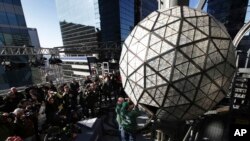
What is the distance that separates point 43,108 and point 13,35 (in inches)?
955

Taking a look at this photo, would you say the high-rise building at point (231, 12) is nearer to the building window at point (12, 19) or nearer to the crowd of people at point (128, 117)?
the crowd of people at point (128, 117)

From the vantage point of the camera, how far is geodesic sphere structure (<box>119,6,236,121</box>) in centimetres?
167

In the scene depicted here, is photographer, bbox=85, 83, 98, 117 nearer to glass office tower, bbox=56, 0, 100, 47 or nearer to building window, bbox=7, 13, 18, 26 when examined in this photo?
building window, bbox=7, 13, 18, 26

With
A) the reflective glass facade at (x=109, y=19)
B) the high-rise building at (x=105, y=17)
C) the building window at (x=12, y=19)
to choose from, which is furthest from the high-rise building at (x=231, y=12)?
the building window at (x=12, y=19)

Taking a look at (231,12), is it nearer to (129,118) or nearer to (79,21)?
(129,118)

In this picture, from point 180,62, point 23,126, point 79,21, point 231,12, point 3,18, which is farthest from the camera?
point 79,21

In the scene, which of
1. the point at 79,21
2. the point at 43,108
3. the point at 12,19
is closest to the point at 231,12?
the point at 43,108

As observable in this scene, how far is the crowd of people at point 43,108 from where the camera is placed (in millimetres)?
4410

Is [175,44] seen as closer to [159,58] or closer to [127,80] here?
[159,58]

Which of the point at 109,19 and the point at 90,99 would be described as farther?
the point at 109,19

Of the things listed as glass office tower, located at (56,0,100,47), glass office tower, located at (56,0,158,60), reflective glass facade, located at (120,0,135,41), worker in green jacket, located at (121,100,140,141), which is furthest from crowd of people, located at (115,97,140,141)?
reflective glass facade, located at (120,0,135,41)

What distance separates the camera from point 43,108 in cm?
571

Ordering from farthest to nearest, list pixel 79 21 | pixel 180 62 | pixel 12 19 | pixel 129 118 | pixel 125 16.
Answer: pixel 79 21 → pixel 125 16 → pixel 12 19 → pixel 129 118 → pixel 180 62

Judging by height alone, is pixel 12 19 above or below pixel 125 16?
below
